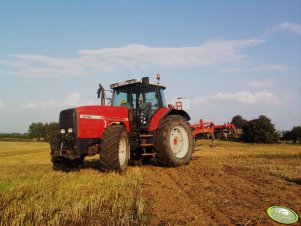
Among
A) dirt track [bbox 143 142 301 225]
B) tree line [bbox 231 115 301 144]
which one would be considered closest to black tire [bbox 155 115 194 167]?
dirt track [bbox 143 142 301 225]

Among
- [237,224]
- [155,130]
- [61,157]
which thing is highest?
[155,130]

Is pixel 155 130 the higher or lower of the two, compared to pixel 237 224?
higher

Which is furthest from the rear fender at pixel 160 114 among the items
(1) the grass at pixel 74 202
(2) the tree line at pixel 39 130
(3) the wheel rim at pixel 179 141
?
(2) the tree line at pixel 39 130

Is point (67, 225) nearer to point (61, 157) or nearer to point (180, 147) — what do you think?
point (61, 157)

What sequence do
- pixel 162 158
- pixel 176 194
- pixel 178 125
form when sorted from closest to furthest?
pixel 176 194
pixel 162 158
pixel 178 125

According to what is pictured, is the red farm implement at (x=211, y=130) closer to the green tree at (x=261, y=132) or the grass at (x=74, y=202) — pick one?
the grass at (x=74, y=202)

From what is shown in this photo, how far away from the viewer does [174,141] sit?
36.3 ft

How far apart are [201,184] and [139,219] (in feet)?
9.87

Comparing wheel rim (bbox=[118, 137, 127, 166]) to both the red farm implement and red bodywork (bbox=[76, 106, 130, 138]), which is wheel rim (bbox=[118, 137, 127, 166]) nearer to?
red bodywork (bbox=[76, 106, 130, 138])

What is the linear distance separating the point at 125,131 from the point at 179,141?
280 centimetres

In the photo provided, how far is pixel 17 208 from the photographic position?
4891 millimetres

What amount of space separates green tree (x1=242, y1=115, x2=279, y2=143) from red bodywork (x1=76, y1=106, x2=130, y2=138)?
3040 cm

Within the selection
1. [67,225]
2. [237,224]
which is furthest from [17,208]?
[237,224]

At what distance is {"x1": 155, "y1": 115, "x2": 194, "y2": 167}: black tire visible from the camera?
10.2 m
